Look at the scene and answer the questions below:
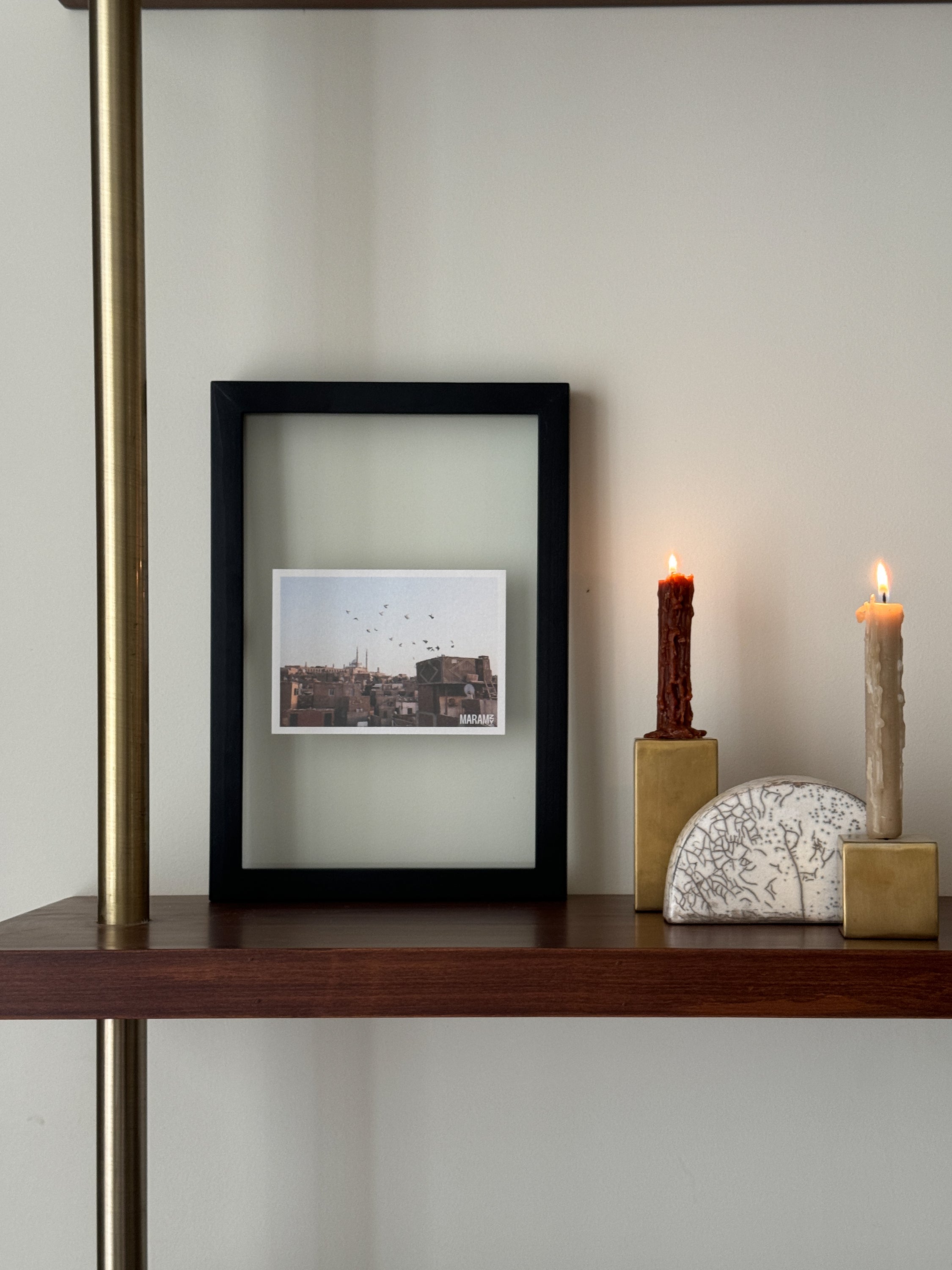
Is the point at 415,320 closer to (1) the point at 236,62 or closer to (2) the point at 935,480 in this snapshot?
(1) the point at 236,62

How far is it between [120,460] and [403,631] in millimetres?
209

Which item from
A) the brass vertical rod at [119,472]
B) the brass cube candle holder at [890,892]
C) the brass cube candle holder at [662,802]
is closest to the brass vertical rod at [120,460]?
the brass vertical rod at [119,472]

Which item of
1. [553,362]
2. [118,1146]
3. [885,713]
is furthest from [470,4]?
[118,1146]

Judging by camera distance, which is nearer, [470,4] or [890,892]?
[890,892]

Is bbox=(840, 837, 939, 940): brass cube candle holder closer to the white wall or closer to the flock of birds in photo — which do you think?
the white wall

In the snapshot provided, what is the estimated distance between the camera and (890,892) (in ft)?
1.82

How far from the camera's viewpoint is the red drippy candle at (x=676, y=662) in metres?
0.63

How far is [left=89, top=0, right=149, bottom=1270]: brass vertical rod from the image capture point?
593 millimetres

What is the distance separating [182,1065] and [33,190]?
0.62 meters

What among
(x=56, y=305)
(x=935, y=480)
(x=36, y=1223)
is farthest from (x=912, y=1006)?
(x=56, y=305)

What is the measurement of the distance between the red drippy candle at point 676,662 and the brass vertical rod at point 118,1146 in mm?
384

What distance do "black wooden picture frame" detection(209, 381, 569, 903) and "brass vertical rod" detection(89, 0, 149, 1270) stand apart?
2.9 inches

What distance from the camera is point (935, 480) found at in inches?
27.5

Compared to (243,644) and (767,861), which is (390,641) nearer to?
(243,644)
